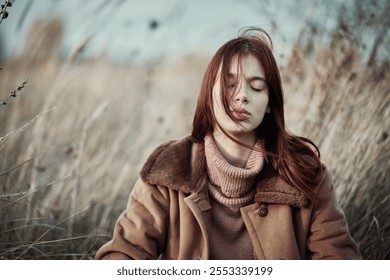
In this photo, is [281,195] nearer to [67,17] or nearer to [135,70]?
[67,17]

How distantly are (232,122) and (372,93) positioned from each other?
1.28 meters

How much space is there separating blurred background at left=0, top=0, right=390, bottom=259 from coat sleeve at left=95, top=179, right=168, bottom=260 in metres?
0.62

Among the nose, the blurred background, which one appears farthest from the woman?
the blurred background

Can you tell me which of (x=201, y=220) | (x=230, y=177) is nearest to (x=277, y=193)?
(x=230, y=177)

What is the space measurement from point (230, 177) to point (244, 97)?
0.31 m

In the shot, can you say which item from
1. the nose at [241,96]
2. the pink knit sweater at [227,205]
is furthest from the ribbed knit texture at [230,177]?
the nose at [241,96]

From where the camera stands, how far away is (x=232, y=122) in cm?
222

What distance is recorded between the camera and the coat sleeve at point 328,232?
224cm

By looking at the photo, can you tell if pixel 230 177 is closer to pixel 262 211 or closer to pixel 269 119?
pixel 262 211

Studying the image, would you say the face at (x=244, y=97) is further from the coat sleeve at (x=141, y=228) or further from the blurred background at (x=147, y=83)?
the blurred background at (x=147, y=83)

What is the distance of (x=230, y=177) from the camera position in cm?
223

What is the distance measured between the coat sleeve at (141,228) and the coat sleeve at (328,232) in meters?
0.58
